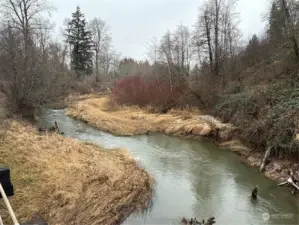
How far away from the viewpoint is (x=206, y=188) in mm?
8812

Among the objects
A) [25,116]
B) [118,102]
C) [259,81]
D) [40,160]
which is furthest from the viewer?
[118,102]

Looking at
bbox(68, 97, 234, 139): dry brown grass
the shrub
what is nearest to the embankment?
bbox(68, 97, 234, 139): dry brown grass

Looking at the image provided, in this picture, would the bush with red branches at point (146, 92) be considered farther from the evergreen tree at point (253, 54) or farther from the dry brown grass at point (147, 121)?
the evergreen tree at point (253, 54)

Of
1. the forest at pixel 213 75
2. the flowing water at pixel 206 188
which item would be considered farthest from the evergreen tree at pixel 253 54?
the flowing water at pixel 206 188

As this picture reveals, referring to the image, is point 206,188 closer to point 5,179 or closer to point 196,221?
point 196,221

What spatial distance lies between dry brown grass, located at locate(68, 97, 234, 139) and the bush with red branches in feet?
3.16

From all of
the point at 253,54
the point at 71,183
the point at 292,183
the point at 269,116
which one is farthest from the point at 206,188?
the point at 253,54

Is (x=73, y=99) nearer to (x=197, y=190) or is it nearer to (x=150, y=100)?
(x=150, y=100)

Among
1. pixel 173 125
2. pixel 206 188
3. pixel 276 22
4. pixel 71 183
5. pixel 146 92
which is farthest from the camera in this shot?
pixel 146 92

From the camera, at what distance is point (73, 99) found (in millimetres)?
31078

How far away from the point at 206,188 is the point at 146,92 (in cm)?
1411

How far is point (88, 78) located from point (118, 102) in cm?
1921

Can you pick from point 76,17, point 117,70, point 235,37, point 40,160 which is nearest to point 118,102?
point 235,37

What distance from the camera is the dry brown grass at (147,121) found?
51.0 ft
